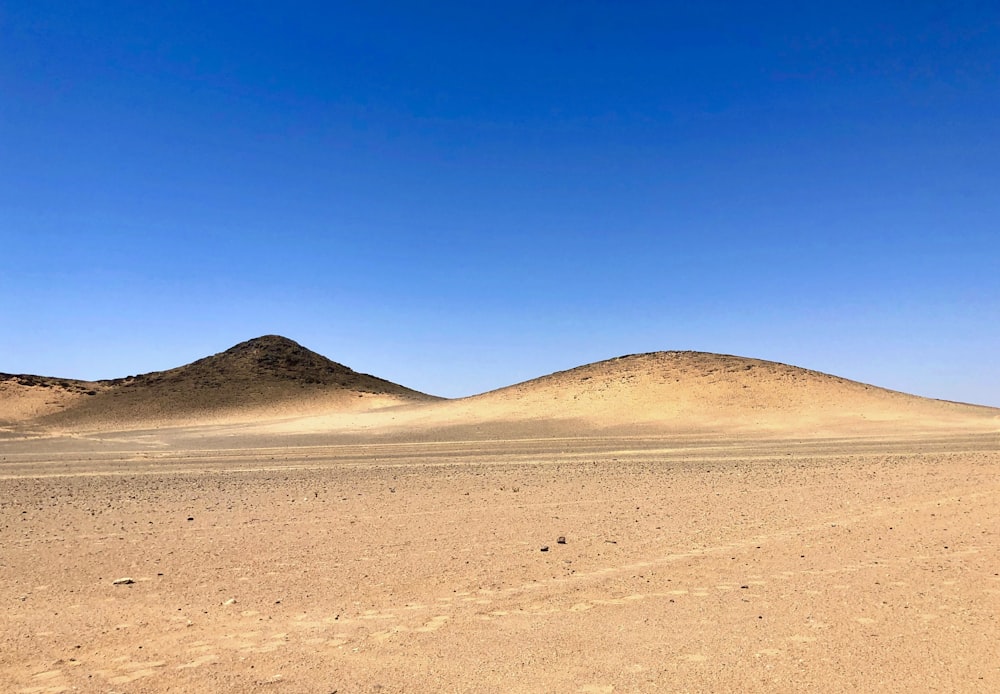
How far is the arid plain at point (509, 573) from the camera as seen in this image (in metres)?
6.01

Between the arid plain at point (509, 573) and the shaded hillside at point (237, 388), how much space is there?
46.8 meters

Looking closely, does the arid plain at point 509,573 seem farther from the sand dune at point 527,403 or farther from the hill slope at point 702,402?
the sand dune at point 527,403

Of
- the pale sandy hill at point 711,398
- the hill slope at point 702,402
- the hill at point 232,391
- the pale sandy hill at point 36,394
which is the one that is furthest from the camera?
the pale sandy hill at point 36,394

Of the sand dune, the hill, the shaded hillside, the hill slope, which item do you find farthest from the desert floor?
the shaded hillside

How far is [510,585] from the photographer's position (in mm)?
8633

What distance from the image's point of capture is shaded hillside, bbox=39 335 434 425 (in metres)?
70.6

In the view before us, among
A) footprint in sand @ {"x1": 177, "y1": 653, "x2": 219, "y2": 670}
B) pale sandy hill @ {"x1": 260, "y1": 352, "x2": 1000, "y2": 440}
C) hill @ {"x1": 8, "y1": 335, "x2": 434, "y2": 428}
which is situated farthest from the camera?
hill @ {"x1": 8, "y1": 335, "x2": 434, "y2": 428}

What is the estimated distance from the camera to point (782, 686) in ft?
18.1

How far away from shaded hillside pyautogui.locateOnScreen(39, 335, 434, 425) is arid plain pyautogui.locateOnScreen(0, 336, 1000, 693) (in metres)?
46.8

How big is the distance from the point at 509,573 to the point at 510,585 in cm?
56

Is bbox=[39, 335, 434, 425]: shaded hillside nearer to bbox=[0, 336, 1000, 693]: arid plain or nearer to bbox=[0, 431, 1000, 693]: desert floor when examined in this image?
bbox=[0, 336, 1000, 693]: arid plain

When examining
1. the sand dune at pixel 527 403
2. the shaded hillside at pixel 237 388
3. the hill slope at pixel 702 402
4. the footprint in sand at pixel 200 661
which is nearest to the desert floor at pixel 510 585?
the footprint in sand at pixel 200 661

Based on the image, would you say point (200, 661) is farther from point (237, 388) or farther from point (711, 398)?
point (237, 388)

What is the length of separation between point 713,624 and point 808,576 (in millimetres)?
2368
